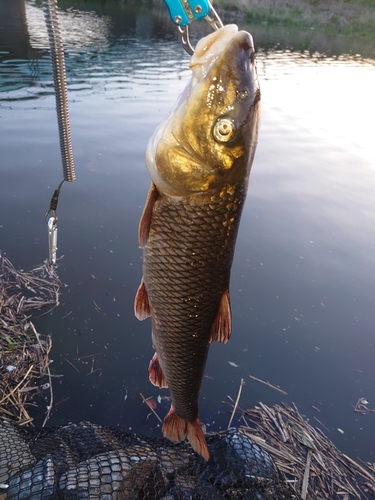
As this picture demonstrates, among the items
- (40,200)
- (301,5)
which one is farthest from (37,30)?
(301,5)

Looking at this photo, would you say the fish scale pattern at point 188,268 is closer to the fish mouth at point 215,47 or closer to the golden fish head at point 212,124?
the golden fish head at point 212,124

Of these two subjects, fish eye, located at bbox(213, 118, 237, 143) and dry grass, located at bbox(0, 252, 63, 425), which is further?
dry grass, located at bbox(0, 252, 63, 425)

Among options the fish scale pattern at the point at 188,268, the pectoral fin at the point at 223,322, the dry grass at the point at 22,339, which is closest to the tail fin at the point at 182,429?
the fish scale pattern at the point at 188,268

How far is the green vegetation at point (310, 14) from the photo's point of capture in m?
38.3

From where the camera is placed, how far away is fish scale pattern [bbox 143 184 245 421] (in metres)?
1.70

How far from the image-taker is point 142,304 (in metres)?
2.01

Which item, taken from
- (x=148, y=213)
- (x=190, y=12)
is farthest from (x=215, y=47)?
(x=148, y=213)

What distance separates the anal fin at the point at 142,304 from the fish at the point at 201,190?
5 centimetres

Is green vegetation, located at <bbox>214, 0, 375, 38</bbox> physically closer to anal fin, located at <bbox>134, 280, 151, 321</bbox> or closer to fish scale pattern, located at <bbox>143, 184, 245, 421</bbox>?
fish scale pattern, located at <bbox>143, 184, 245, 421</bbox>

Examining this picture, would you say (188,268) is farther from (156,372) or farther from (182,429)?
(182,429)

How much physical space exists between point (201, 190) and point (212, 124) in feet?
→ 0.95

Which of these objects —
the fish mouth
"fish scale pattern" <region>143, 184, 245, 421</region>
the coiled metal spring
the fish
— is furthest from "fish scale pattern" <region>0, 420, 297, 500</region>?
the fish mouth

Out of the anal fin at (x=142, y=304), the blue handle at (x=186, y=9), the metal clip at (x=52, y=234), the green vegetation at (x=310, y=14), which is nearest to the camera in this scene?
the blue handle at (x=186, y=9)

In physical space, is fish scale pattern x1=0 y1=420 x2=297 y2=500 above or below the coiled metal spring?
below
